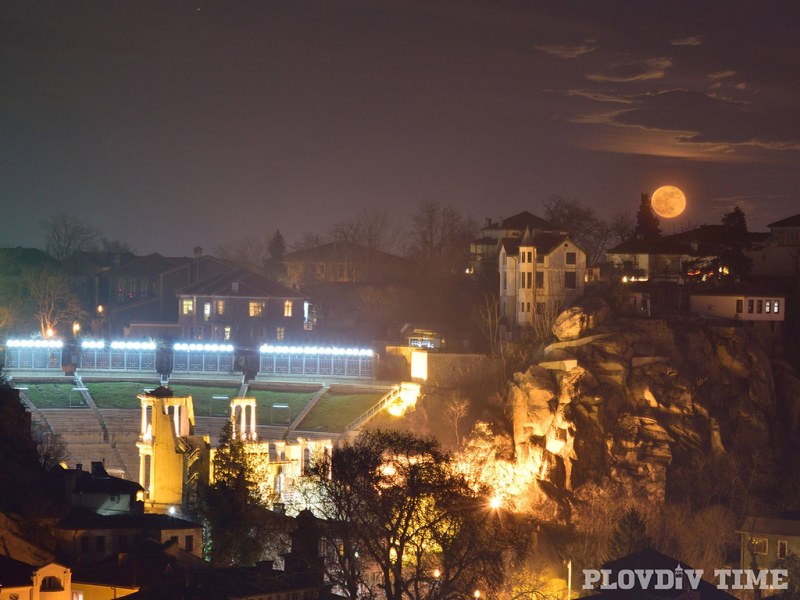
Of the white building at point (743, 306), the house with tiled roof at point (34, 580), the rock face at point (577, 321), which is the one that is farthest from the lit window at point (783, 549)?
the house with tiled roof at point (34, 580)

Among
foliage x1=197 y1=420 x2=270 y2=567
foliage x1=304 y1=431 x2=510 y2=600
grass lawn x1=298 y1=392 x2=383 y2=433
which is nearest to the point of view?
foliage x1=304 y1=431 x2=510 y2=600

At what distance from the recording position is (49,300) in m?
107

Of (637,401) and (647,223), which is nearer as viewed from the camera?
(637,401)

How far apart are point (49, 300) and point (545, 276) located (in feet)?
113

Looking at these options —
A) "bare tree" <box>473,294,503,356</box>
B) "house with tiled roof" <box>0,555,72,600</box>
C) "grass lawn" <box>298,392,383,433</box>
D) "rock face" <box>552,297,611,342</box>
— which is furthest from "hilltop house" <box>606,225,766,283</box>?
"house with tiled roof" <box>0,555,72,600</box>

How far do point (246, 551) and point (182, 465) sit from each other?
7670mm

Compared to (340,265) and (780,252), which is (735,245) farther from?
(340,265)

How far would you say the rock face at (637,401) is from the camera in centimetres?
Answer: 7831

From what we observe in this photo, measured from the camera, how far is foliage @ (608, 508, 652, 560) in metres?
68.2

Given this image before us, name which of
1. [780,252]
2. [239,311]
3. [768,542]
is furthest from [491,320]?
[768,542]

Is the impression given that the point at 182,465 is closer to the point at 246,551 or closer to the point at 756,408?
the point at 246,551

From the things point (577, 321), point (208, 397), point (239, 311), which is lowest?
point (208, 397)

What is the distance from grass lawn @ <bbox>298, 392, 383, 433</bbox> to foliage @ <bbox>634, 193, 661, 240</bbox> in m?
25.5

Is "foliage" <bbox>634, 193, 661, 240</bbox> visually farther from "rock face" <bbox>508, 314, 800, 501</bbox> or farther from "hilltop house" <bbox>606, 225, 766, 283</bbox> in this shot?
"rock face" <bbox>508, 314, 800, 501</bbox>
